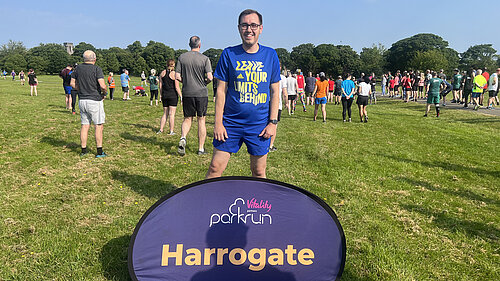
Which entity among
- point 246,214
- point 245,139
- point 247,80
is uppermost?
point 247,80

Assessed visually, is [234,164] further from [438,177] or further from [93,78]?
[438,177]

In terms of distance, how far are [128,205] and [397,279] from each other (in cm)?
342

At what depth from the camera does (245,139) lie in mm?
3229

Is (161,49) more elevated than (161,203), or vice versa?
(161,49)

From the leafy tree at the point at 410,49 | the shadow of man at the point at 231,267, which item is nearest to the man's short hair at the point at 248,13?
the shadow of man at the point at 231,267

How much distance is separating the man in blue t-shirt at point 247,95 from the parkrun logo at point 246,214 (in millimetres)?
708

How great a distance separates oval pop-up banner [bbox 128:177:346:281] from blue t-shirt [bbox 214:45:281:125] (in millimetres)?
751

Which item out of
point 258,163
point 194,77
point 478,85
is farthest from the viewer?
point 478,85

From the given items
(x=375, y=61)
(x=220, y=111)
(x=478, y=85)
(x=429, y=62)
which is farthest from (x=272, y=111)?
(x=375, y=61)

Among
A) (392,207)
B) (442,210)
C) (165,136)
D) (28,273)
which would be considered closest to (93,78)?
Result: (165,136)

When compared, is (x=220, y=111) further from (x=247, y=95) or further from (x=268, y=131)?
(x=268, y=131)

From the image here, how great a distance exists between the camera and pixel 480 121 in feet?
44.1

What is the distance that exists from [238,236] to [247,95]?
4.58ft

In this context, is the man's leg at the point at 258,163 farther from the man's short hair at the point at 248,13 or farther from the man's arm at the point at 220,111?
the man's short hair at the point at 248,13
